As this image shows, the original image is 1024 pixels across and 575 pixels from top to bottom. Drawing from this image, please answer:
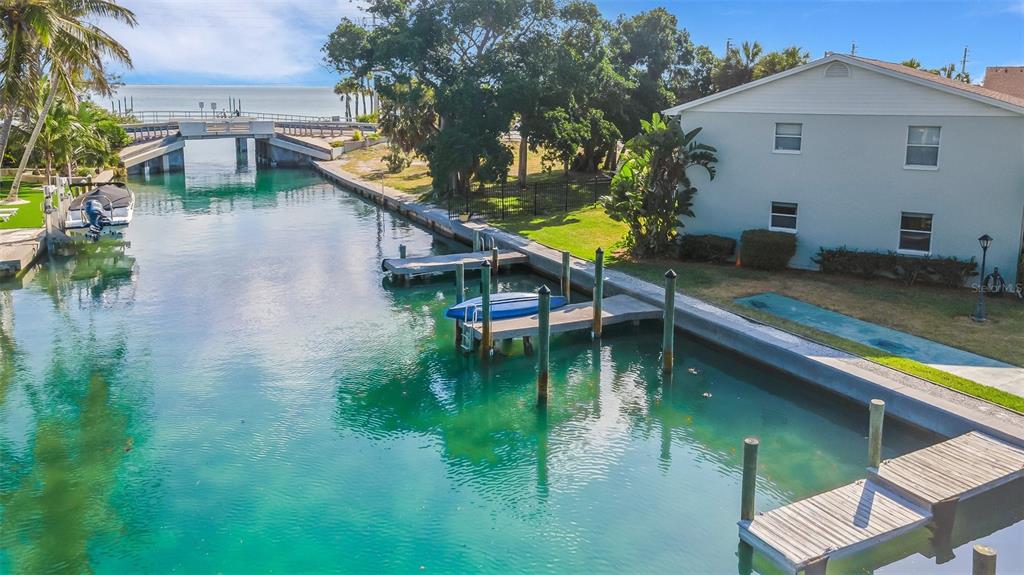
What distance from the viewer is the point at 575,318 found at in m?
21.5

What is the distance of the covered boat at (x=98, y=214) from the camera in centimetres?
3584

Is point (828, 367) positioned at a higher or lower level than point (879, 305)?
lower

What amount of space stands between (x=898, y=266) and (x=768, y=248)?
3713mm

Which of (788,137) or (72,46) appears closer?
(788,137)

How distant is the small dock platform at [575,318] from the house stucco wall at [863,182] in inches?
245

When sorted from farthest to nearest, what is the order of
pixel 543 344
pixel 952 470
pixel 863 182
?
pixel 863 182 → pixel 543 344 → pixel 952 470

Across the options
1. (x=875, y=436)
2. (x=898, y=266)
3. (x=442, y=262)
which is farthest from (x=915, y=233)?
(x=442, y=262)

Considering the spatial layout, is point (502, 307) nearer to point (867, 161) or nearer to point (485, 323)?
point (485, 323)

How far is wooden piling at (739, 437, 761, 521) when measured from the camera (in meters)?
11.3

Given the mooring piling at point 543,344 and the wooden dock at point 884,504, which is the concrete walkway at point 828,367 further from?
the mooring piling at point 543,344

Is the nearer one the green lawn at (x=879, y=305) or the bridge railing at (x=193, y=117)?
the green lawn at (x=879, y=305)

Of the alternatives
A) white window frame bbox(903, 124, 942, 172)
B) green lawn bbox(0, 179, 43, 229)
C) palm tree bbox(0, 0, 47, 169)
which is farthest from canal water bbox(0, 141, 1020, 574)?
palm tree bbox(0, 0, 47, 169)

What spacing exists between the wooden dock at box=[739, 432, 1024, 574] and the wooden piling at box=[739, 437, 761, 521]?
15 centimetres

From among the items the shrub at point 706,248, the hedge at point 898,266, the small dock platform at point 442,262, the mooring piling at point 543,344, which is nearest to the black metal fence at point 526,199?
the small dock platform at point 442,262
